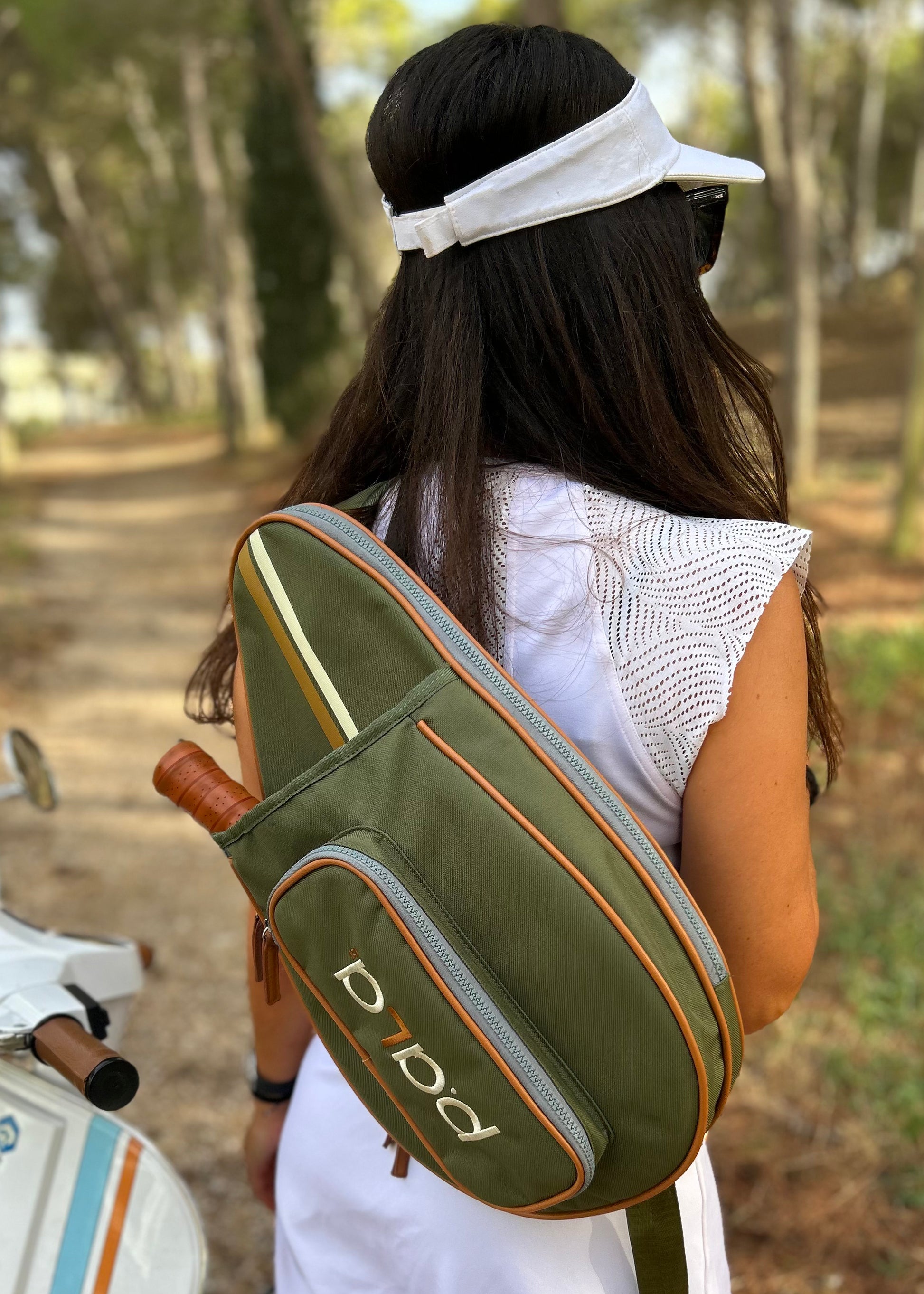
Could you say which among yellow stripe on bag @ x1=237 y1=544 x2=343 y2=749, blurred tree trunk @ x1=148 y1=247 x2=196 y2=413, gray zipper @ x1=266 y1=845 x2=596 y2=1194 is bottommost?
blurred tree trunk @ x1=148 y1=247 x2=196 y2=413

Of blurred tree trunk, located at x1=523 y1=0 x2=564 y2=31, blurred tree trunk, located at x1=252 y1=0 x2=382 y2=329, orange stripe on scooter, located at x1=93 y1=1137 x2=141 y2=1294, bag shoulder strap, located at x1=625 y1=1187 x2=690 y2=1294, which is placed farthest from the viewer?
blurred tree trunk, located at x1=252 y1=0 x2=382 y2=329

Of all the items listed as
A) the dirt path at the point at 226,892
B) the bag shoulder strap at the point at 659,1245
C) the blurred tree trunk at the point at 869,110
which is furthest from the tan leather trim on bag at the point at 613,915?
the blurred tree trunk at the point at 869,110

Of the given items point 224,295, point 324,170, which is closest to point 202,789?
point 324,170

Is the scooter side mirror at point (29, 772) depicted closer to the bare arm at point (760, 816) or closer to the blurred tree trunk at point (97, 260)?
the bare arm at point (760, 816)

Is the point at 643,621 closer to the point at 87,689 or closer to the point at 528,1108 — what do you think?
the point at 528,1108

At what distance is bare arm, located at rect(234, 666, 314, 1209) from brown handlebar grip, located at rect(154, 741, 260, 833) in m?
0.07

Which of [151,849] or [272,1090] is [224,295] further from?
[272,1090]

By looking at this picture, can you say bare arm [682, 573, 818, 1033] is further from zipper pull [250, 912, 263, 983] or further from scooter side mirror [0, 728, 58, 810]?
scooter side mirror [0, 728, 58, 810]

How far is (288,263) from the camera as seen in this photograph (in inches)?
588

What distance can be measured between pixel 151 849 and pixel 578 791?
426cm

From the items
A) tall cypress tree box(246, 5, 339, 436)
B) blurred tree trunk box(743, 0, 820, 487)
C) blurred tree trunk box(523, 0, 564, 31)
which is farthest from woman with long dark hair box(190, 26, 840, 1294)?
tall cypress tree box(246, 5, 339, 436)

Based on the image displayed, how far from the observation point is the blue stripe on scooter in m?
1.17

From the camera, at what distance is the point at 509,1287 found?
3.56 ft

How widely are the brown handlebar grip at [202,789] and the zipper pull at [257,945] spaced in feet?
0.43
